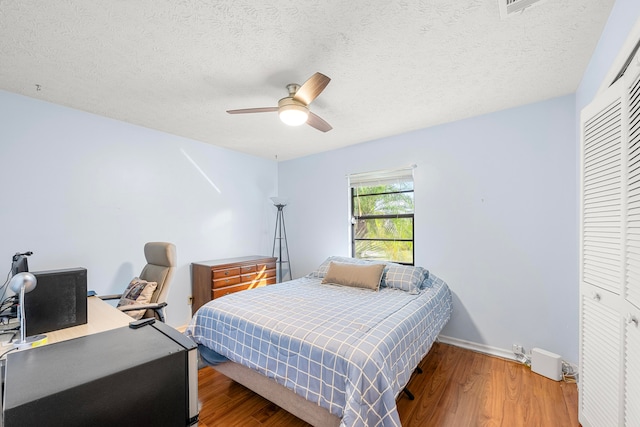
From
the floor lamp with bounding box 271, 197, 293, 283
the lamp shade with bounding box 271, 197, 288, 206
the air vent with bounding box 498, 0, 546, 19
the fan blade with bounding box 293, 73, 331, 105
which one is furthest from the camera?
the floor lamp with bounding box 271, 197, 293, 283

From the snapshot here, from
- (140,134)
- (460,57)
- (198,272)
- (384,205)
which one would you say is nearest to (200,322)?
(198,272)

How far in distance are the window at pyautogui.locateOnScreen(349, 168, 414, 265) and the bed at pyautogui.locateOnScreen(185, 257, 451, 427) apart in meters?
0.82

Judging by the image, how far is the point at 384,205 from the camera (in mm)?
3572

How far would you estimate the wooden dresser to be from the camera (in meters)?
3.19

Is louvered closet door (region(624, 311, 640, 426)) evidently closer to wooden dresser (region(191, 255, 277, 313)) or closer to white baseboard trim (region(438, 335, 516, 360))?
white baseboard trim (region(438, 335, 516, 360))

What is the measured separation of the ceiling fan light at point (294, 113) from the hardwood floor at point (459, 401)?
2115mm

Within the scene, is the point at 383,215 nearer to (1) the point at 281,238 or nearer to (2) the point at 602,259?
(1) the point at 281,238

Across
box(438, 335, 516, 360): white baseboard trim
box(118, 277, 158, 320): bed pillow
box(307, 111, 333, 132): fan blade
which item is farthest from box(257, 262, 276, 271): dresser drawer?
box(438, 335, 516, 360): white baseboard trim

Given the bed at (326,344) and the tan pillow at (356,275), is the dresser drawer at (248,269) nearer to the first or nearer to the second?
the bed at (326,344)

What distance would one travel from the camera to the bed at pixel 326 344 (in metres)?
1.41

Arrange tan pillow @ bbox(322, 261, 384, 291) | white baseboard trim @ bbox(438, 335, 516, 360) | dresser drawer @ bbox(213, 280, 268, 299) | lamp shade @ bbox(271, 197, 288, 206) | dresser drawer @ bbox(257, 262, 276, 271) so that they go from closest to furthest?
white baseboard trim @ bbox(438, 335, 516, 360)
tan pillow @ bbox(322, 261, 384, 291)
dresser drawer @ bbox(213, 280, 268, 299)
dresser drawer @ bbox(257, 262, 276, 271)
lamp shade @ bbox(271, 197, 288, 206)

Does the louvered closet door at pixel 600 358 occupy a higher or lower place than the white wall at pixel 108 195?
lower

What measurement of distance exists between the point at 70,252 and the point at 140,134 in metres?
1.37

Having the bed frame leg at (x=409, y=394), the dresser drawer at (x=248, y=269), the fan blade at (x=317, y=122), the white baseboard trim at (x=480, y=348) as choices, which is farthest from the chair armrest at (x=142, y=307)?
the white baseboard trim at (x=480, y=348)
